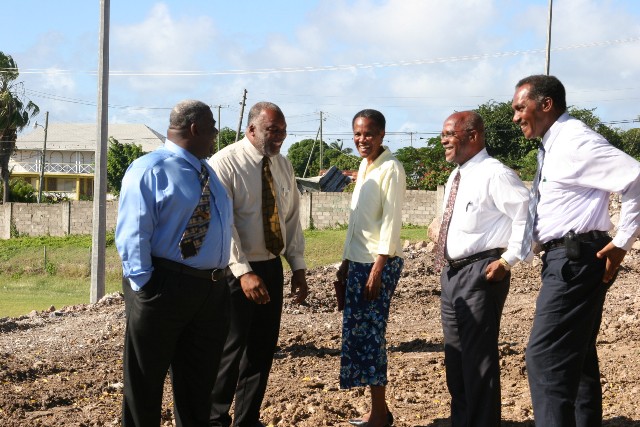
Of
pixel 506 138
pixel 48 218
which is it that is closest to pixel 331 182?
pixel 506 138

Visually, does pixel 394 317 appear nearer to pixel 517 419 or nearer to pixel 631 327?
pixel 631 327

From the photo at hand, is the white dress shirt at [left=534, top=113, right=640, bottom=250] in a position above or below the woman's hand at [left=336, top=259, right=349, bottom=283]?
above

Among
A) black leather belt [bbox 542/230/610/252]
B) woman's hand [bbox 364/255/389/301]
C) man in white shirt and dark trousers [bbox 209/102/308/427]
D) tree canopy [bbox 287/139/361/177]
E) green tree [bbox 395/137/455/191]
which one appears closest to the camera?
black leather belt [bbox 542/230/610/252]

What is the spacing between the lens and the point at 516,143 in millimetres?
41094

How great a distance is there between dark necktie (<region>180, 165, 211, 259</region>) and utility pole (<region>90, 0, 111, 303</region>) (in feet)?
37.0

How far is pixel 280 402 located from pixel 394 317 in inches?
222

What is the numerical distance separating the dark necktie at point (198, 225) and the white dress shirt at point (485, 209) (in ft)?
4.61

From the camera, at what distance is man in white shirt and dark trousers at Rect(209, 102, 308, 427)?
5594 millimetres

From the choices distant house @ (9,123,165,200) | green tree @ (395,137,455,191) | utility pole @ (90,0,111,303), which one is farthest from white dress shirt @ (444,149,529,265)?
distant house @ (9,123,165,200)

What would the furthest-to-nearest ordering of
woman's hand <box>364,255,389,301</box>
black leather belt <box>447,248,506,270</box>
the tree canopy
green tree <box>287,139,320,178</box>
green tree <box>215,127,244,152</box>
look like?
green tree <box>287,139,320,178</box>, the tree canopy, green tree <box>215,127,244,152</box>, woman's hand <box>364,255,389,301</box>, black leather belt <box>447,248,506,270</box>

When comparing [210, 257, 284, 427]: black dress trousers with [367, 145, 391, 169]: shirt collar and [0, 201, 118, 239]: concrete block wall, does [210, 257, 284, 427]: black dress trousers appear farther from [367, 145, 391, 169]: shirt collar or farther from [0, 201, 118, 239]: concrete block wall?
[0, 201, 118, 239]: concrete block wall

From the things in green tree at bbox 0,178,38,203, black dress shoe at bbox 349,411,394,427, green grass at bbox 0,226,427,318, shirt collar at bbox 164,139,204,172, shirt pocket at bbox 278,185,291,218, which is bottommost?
green grass at bbox 0,226,427,318

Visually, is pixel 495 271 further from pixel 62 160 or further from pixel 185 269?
pixel 62 160

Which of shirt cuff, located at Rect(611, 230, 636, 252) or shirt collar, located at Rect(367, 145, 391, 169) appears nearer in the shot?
shirt cuff, located at Rect(611, 230, 636, 252)
